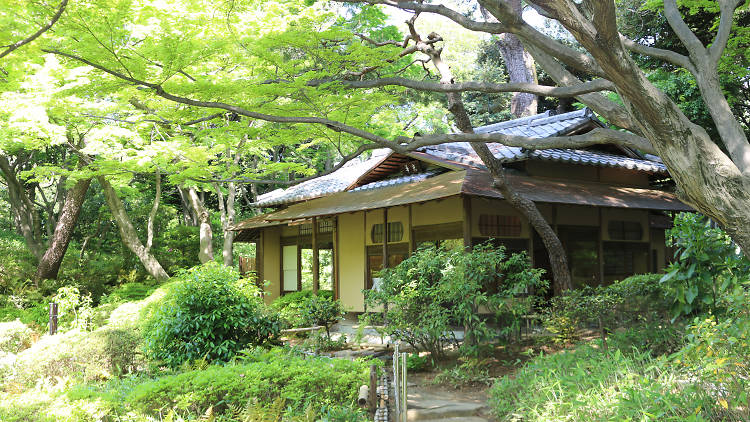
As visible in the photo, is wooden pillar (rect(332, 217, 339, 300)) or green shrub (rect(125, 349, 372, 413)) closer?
green shrub (rect(125, 349, 372, 413))

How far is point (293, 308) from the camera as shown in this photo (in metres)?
13.8

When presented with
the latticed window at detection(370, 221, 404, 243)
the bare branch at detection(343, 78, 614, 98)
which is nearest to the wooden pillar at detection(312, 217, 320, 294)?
the latticed window at detection(370, 221, 404, 243)

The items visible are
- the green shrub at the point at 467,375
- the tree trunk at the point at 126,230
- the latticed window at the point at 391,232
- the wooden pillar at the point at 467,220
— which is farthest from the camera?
the tree trunk at the point at 126,230

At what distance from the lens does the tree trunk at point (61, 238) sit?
17.2 m

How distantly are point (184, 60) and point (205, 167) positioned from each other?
5.15 metres

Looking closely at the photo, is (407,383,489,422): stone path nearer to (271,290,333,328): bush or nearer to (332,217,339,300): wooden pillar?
(271,290,333,328): bush

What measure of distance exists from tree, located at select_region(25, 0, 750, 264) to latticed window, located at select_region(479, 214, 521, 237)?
10.6ft

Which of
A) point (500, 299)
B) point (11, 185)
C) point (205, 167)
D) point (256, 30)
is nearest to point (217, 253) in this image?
point (11, 185)

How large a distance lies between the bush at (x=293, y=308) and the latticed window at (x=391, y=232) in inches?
88.1

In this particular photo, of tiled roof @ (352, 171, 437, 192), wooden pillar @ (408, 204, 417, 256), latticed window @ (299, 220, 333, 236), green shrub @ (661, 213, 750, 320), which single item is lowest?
green shrub @ (661, 213, 750, 320)

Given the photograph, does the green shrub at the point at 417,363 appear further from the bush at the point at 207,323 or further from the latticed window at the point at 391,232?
the latticed window at the point at 391,232

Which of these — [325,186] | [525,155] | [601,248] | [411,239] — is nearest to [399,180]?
[411,239]

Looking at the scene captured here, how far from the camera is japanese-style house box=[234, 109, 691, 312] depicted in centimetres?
1209

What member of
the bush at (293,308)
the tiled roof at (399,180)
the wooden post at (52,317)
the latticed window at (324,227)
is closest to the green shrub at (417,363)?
the bush at (293,308)
